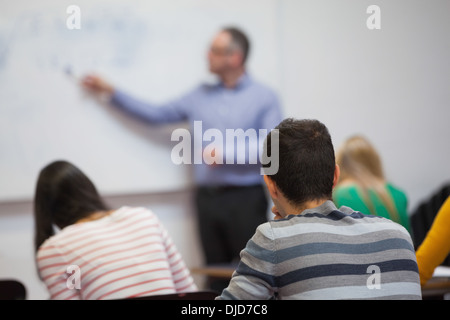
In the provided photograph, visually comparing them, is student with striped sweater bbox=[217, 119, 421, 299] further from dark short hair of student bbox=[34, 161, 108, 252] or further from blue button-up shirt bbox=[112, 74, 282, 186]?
blue button-up shirt bbox=[112, 74, 282, 186]

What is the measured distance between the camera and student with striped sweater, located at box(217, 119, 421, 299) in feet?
3.86

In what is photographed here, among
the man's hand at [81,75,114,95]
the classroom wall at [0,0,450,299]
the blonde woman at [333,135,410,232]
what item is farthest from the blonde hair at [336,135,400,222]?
the man's hand at [81,75,114,95]

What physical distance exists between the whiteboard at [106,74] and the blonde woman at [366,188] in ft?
3.55

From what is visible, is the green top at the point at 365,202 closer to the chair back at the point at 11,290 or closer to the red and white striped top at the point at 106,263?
the red and white striped top at the point at 106,263

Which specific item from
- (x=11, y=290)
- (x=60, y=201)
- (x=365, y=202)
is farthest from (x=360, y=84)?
(x=11, y=290)

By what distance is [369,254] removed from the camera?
47.9 inches

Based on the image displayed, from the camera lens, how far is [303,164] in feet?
4.32

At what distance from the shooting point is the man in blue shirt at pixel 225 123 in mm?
3727

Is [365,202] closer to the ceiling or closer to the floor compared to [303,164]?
closer to the floor

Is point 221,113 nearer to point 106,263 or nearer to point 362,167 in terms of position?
point 362,167

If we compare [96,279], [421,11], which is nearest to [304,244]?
[96,279]

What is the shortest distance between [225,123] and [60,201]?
1.81 meters

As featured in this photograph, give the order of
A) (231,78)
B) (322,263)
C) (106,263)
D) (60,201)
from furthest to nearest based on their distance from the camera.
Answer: (231,78) < (60,201) < (106,263) < (322,263)

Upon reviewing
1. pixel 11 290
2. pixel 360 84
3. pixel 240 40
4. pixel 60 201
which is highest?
pixel 240 40
